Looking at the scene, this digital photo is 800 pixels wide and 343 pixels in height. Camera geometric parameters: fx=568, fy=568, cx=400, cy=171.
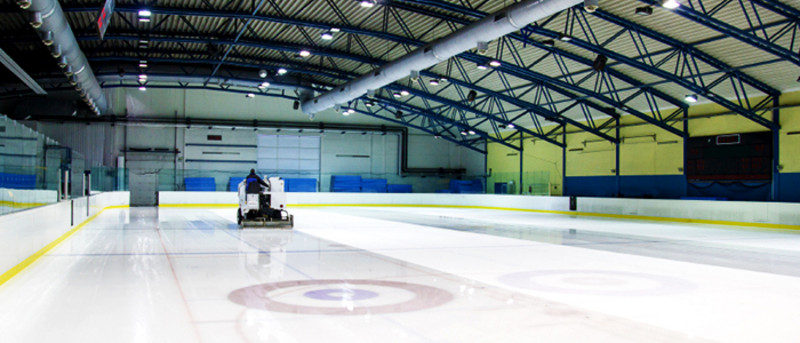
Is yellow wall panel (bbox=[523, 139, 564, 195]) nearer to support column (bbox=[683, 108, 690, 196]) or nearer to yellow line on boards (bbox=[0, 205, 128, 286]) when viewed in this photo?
support column (bbox=[683, 108, 690, 196])

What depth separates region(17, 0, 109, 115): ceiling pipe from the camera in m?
12.4

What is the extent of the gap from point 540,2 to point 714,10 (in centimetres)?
653

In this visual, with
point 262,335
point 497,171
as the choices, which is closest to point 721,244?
point 262,335

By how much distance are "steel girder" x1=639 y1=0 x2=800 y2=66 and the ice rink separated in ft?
23.2

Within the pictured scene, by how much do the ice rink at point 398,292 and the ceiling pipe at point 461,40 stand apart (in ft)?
19.4

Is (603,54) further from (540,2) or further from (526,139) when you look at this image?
(526,139)

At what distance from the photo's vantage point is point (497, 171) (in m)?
42.1

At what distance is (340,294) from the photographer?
728 centimetres

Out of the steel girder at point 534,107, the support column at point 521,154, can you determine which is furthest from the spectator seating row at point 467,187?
the steel girder at point 534,107

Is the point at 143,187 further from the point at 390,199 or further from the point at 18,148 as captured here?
the point at 18,148

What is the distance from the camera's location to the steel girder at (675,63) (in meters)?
19.7

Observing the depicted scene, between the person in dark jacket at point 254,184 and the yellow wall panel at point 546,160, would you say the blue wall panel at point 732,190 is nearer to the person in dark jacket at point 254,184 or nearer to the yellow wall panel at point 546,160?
the yellow wall panel at point 546,160

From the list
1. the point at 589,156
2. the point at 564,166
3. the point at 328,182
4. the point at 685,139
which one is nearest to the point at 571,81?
the point at 685,139

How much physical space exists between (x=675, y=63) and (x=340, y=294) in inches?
854
